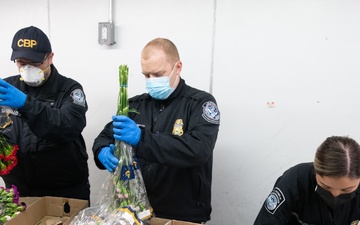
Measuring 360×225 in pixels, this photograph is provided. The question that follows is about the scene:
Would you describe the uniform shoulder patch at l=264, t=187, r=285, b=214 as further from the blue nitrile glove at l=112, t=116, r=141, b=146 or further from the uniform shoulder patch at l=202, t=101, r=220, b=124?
the blue nitrile glove at l=112, t=116, r=141, b=146

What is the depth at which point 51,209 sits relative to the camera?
4.53 feet

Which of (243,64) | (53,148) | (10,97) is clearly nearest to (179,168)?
(53,148)

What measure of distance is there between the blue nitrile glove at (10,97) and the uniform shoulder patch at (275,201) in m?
1.07

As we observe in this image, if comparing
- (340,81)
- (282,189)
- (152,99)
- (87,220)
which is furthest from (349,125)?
(87,220)

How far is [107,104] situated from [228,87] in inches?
35.4

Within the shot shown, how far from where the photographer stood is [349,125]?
1.83 meters

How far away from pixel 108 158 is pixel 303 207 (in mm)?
800

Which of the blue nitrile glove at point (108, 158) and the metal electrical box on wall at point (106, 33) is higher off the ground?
the metal electrical box on wall at point (106, 33)

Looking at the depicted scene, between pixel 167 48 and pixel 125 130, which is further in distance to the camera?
pixel 167 48

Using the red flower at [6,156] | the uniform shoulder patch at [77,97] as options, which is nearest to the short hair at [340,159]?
the uniform shoulder patch at [77,97]

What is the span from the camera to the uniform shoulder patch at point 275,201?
3.99 ft

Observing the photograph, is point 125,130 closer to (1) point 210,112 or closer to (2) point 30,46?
(1) point 210,112

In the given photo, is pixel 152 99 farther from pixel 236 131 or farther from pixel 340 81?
pixel 340 81

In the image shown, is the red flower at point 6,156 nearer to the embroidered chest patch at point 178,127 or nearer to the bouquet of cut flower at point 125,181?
the bouquet of cut flower at point 125,181
